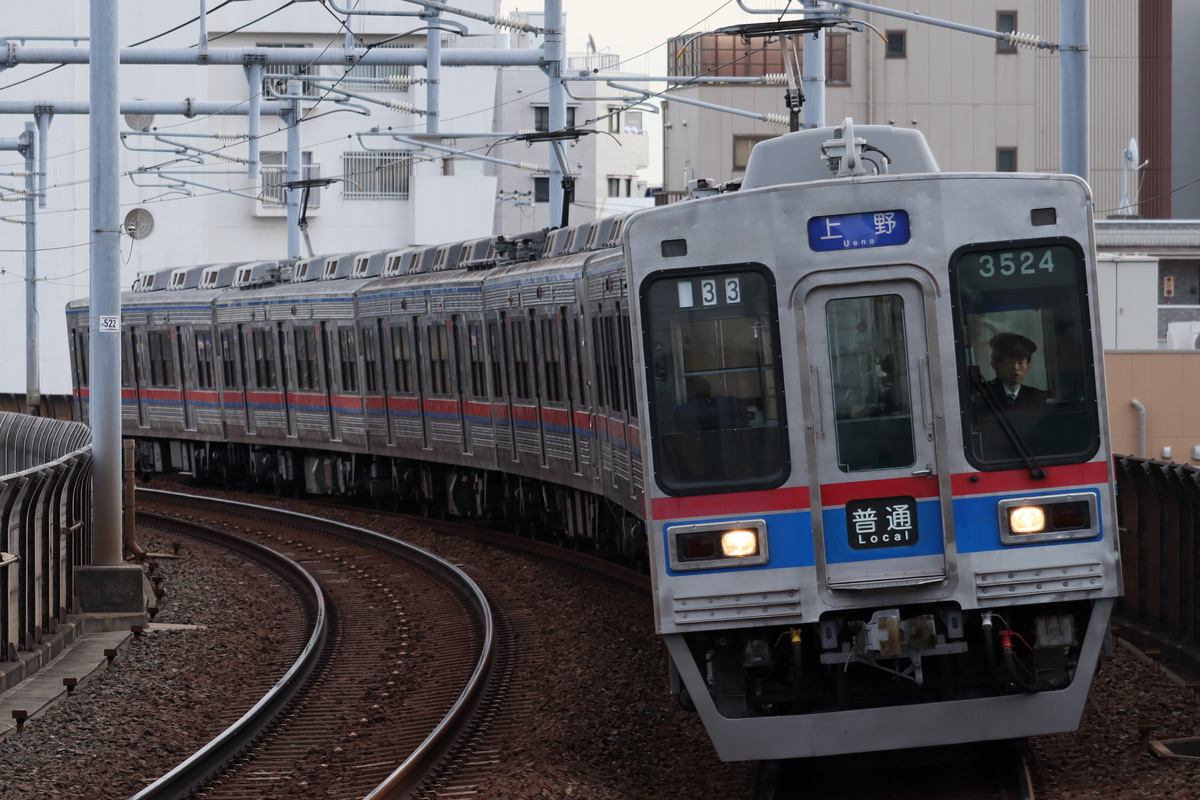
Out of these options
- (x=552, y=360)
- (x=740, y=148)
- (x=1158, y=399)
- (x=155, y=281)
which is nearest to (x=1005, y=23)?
(x=740, y=148)

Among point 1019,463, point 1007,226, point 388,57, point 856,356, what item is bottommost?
point 1019,463

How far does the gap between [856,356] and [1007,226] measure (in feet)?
2.81

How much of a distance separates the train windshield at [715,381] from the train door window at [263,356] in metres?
18.4

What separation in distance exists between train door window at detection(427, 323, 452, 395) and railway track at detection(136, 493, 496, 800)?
2.85 meters

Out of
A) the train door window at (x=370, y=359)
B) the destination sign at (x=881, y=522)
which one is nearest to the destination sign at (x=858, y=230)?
the destination sign at (x=881, y=522)

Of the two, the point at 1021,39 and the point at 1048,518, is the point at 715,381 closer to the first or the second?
the point at 1048,518

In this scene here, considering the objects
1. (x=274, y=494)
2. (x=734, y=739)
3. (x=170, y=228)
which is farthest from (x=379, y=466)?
(x=170, y=228)

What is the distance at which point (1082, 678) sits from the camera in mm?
7738

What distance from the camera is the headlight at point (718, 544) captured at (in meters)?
7.68

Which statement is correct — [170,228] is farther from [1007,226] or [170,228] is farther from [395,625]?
[1007,226]

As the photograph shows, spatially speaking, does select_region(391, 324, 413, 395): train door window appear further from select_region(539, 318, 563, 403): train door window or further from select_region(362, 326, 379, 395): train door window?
select_region(539, 318, 563, 403): train door window

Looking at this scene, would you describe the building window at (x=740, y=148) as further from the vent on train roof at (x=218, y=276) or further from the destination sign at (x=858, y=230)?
the destination sign at (x=858, y=230)

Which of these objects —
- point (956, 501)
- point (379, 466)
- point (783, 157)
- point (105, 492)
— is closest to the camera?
point (956, 501)

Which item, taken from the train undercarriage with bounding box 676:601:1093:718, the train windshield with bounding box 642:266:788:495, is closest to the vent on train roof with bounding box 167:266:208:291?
the train windshield with bounding box 642:266:788:495
